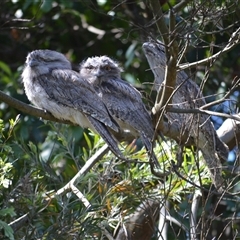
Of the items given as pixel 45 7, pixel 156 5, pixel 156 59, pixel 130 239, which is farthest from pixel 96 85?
pixel 156 5

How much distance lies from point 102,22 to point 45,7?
5.47 ft

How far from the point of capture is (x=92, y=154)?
6.10m

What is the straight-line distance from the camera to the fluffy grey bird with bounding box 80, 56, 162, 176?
5.89m

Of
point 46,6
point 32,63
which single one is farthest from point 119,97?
point 46,6

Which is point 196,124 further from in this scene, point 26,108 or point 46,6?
point 46,6

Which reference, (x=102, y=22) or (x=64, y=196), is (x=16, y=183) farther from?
(x=102, y=22)

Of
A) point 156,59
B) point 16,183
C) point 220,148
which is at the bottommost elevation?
point 220,148

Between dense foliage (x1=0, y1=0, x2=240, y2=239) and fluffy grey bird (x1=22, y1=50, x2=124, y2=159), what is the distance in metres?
0.24

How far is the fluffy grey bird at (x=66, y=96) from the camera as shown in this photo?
19.1 feet

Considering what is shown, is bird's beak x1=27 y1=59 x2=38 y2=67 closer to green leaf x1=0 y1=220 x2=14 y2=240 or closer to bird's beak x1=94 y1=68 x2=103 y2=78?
bird's beak x1=94 y1=68 x2=103 y2=78

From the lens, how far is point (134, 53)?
26.0 ft

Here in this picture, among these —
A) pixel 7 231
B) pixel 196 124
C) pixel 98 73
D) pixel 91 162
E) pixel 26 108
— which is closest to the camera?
pixel 7 231

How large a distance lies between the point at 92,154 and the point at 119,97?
56cm

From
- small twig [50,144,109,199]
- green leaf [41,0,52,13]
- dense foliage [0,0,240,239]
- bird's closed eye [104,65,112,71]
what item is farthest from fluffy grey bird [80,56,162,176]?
green leaf [41,0,52,13]
